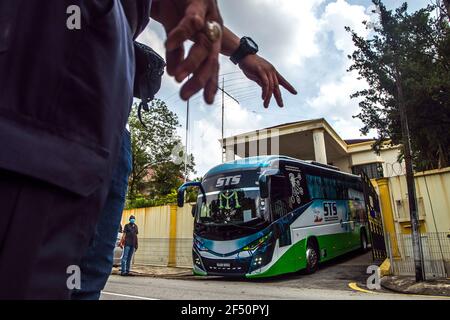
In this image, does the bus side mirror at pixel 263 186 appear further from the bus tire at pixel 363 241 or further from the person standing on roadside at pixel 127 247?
the bus tire at pixel 363 241

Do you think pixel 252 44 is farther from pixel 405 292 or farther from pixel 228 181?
pixel 228 181

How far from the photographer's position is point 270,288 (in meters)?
6.89

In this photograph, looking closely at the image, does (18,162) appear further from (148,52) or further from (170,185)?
(170,185)

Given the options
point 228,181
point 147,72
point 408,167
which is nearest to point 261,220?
point 228,181

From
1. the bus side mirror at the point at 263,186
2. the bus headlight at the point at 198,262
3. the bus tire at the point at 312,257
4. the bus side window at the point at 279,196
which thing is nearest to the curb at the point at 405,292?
the bus tire at the point at 312,257

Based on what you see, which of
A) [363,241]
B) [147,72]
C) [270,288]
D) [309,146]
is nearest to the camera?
[147,72]

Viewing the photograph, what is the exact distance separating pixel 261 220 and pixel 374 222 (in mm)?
3942

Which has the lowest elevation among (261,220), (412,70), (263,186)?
(261,220)

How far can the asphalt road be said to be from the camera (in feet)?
18.7

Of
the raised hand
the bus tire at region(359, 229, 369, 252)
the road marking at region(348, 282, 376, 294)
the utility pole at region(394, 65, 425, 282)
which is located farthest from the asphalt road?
the raised hand

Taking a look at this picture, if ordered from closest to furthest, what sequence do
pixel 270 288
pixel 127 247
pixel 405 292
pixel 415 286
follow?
pixel 405 292, pixel 270 288, pixel 415 286, pixel 127 247

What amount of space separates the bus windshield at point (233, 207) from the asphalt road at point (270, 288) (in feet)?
4.86

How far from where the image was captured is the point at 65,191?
50 centimetres

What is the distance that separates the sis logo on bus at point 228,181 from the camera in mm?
8461
